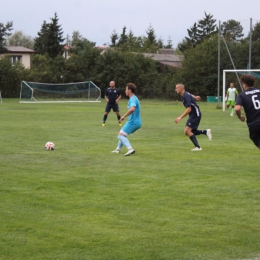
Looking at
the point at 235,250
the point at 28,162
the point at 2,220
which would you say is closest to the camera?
the point at 235,250

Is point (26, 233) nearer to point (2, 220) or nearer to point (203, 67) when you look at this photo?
point (2, 220)

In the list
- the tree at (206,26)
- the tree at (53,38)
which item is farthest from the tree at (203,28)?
the tree at (53,38)

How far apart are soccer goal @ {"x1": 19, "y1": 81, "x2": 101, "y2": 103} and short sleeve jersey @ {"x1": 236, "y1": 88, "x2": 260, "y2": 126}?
4202cm

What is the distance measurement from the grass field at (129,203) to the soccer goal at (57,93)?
3568 centimetres

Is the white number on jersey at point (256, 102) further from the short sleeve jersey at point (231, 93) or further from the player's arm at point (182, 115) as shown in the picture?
the short sleeve jersey at point (231, 93)

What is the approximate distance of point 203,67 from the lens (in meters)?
52.6

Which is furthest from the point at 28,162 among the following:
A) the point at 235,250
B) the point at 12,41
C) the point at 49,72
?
the point at 12,41

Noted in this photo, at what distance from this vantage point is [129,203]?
8117mm

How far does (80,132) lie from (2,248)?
1401 centimetres

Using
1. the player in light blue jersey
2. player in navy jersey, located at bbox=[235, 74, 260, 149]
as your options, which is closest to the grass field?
the player in light blue jersey

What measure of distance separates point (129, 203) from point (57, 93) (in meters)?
45.9

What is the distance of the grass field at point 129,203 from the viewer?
6020mm

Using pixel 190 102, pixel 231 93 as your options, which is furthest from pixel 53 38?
pixel 190 102

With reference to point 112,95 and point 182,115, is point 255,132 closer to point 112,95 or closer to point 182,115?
point 182,115
